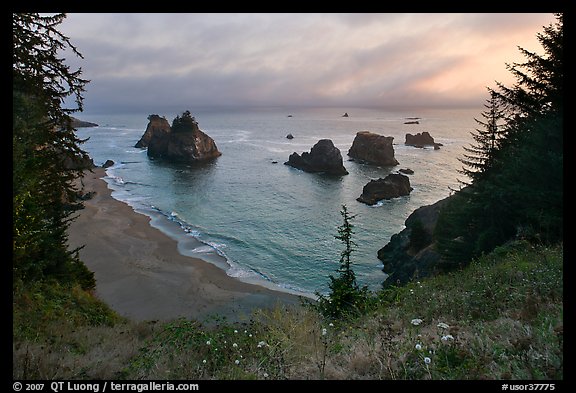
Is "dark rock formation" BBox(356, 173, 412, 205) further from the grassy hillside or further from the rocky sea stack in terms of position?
the rocky sea stack

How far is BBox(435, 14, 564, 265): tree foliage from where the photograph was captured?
37.1 feet

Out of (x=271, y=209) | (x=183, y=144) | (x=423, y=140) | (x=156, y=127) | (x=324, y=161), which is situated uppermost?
(x=156, y=127)

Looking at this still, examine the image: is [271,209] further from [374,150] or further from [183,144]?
[183,144]

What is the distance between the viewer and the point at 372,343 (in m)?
5.28

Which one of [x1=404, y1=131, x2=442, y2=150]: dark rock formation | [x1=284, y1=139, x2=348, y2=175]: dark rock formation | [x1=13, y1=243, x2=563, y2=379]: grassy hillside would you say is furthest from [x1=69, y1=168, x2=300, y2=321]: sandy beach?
[x1=404, y1=131, x2=442, y2=150]: dark rock formation

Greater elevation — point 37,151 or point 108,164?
point 37,151

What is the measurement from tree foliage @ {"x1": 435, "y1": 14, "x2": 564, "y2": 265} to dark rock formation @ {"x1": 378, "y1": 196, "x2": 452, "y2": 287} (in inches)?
284

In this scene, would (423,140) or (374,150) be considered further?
(423,140)

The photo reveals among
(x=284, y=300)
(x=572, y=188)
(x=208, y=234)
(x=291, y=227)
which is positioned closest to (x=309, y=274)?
(x=284, y=300)

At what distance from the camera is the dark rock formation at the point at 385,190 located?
51.1 meters

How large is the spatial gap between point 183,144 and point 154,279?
68.7 m

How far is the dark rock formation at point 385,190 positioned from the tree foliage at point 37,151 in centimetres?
4357

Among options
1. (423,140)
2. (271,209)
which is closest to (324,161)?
(271,209)
